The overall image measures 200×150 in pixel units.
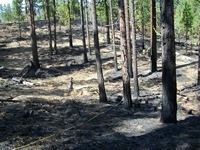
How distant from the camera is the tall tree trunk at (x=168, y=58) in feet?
26.1

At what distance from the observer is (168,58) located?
8.12 m

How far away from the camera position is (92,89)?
61.5 ft

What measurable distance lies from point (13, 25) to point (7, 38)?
1327 cm

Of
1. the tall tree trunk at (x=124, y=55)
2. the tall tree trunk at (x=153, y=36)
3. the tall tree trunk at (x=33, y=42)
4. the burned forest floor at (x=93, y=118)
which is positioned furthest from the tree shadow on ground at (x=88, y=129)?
the tall tree trunk at (x=33, y=42)

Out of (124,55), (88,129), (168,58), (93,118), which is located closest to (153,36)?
(124,55)

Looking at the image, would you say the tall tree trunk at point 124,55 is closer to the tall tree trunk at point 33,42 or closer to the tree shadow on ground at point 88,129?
the tree shadow on ground at point 88,129

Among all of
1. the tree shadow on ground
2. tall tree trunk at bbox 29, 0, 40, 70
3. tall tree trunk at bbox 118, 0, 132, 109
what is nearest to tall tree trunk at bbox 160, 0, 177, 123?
the tree shadow on ground

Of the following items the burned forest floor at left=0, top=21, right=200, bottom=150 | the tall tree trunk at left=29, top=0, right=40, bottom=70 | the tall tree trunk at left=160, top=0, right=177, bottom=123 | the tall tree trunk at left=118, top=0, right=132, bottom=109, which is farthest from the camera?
the tall tree trunk at left=29, top=0, right=40, bottom=70

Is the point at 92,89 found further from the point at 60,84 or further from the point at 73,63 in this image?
the point at 73,63

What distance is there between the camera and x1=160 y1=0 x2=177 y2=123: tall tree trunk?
795 cm

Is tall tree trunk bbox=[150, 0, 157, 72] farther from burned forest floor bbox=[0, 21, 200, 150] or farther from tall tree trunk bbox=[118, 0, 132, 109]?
tall tree trunk bbox=[118, 0, 132, 109]

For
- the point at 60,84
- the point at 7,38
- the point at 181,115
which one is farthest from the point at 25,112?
the point at 7,38

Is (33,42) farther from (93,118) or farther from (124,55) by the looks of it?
(93,118)

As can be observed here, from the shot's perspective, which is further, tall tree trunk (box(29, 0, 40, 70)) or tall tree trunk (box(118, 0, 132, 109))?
tall tree trunk (box(29, 0, 40, 70))
